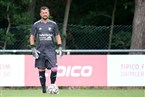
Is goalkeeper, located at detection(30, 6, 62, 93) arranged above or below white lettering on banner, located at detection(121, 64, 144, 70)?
above

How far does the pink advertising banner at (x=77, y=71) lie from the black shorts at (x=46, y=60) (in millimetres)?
4275

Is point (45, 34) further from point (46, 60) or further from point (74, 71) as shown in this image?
point (74, 71)

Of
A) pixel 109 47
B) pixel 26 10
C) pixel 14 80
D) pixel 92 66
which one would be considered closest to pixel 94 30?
pixel 109 47

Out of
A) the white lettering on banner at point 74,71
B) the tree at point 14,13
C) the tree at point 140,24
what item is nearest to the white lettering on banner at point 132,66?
the white lettering on banner at point 74,71

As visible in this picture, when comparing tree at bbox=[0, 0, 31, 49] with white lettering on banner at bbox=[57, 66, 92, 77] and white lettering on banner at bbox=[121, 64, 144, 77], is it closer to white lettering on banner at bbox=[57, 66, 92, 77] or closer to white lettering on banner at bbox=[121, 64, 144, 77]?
white lettering on banner at bbox=[57, 66, 92, 77]

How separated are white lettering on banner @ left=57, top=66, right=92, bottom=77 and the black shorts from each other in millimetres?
4279

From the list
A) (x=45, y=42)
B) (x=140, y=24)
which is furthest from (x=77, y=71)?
(x=140, y=24)

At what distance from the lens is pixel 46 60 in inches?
534

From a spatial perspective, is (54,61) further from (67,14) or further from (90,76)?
(67,14)

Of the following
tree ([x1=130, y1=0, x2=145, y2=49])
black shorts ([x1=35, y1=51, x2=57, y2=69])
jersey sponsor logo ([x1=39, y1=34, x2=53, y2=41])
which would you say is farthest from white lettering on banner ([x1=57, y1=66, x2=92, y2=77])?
jersey sponsor logo ([x1=39, y1=34, x2=53, y2=41])

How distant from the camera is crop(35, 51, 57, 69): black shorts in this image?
529 inches

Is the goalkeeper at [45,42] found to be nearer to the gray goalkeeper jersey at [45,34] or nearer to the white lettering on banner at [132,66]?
the gray goalkeeper jersey at [45,34]

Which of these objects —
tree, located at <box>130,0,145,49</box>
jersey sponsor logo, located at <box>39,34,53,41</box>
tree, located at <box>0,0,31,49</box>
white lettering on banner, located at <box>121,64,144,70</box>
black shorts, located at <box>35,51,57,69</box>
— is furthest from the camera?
tree, located at <box>0,0,31,49</box>

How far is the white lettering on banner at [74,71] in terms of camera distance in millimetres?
17922
